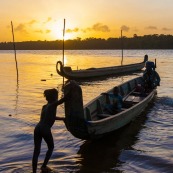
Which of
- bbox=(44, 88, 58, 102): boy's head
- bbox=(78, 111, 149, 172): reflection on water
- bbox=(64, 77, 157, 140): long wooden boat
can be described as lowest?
bbox=(78, 111, 149, 172): reflection on water

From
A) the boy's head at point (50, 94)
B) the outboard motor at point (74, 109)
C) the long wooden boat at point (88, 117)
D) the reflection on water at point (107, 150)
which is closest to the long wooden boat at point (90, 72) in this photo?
the long wooden boat at point (88, 117)

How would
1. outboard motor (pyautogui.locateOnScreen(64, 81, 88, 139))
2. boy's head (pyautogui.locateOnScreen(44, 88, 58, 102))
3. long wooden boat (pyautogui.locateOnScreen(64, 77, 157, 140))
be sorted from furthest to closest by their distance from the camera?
long wooden boat (pyautogui.locateOnScreen(64, 77, 157, 140)), outboard motor (pyautogui.locateOnScreen(64, 81, 88, 139)), boy's head (pyautogui.locateOnScreen(44, 88, 58, 102))

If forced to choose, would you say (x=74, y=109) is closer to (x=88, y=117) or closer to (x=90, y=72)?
(x=88, y=117)

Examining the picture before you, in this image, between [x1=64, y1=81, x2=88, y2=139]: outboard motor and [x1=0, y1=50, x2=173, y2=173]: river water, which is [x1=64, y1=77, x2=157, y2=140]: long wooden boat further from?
[x1=0, y1=50, x2=173, y2=173]: river water

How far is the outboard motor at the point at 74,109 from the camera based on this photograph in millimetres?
8203

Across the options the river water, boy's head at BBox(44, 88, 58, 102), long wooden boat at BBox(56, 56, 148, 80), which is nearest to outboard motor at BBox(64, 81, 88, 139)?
boy's head at BBox(44, 88, 58, 102)

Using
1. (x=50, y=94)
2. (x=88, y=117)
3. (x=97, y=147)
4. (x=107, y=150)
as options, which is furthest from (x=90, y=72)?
(x=50, y=94)

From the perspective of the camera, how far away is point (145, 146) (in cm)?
1055

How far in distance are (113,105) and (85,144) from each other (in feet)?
8.35

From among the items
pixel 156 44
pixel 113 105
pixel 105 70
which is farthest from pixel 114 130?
pixel 156 44

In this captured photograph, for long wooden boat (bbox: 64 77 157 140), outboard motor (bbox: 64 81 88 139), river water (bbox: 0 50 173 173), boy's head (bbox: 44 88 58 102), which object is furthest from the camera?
river water (bbox: 0 50 173 173)

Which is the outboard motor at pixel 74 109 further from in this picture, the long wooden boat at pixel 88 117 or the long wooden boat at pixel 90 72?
the long wooden boat at pixel 90 72

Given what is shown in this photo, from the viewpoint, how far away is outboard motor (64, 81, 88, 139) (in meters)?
8.20

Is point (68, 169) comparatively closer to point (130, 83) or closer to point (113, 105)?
point (113, 105)
